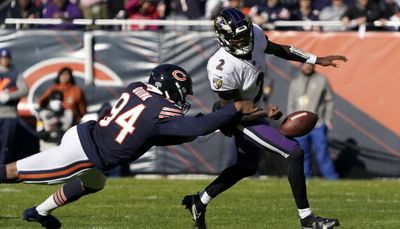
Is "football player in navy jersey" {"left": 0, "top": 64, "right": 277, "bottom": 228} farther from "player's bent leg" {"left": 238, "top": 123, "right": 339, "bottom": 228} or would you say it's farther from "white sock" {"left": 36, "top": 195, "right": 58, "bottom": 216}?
"player's bent leg" {"left": 238, "top": 123, "right": 339, "bottom": 228}

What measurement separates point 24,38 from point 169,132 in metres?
8.66

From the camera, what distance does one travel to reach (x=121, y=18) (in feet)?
50.9

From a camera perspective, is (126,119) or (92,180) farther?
(92,180)

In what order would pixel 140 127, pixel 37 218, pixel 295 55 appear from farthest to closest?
pixel 295 55 < pixel 37 218 < pixel 140 127

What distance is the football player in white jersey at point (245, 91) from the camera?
7.50 meters

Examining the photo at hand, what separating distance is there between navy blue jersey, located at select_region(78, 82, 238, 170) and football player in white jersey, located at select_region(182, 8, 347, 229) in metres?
0.73

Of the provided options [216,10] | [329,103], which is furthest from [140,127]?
[216,10]

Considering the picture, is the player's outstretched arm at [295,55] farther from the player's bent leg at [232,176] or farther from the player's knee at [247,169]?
the player's knee at [247,169]

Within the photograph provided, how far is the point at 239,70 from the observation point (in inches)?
309

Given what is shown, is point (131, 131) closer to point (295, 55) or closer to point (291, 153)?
point (291, 153)

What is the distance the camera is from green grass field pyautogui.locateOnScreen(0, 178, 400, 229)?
28.3 feet

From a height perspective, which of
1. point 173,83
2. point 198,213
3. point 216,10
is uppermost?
point 173,83

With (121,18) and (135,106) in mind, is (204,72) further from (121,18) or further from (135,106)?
(135,106)

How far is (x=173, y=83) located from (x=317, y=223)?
1390 millimetres
